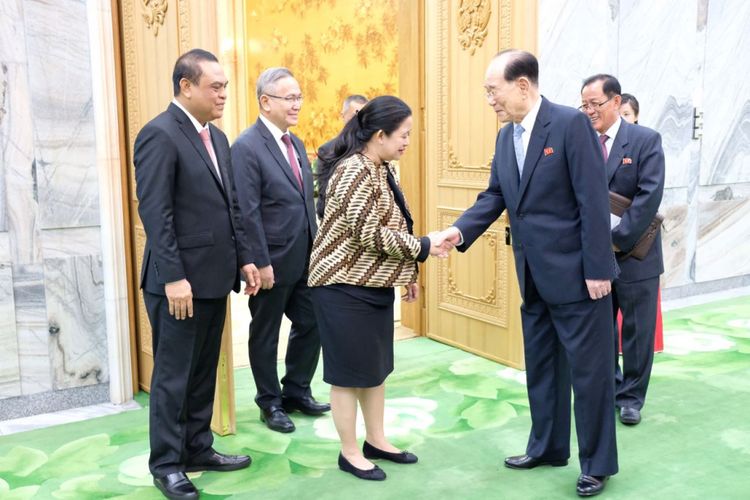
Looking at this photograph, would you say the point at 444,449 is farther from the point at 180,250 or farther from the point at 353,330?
the point at 180,250

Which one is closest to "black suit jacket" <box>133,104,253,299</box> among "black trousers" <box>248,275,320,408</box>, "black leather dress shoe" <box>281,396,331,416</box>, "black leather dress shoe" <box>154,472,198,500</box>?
"black trousers" <box>248,275,320,408</box>

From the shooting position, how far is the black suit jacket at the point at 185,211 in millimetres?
2857

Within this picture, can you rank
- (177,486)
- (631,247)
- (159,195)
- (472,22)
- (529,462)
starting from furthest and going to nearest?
(472,22), (631,247), (529,462), (177,486), (159,195)

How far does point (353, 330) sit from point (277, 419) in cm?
103

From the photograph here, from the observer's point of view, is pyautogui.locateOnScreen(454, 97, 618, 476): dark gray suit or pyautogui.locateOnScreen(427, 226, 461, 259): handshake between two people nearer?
pyautogui.locateOnScreen(454, 97, 618, 476): dark gray suit

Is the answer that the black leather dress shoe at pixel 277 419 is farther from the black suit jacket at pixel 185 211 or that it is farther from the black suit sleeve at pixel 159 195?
the black suit sleeve at pixel 159 195

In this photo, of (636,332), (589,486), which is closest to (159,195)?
(589,486)

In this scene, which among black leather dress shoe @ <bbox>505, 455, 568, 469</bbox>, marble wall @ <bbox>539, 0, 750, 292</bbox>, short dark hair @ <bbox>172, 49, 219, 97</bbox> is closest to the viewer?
short dark hair @ <bbox>172, 49, 219, 97</bbox>

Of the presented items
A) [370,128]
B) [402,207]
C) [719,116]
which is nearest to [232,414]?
[402,207]

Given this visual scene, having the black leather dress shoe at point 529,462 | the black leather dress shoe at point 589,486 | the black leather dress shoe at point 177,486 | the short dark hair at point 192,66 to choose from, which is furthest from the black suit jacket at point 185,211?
the black leather dress shoe at point 589,486

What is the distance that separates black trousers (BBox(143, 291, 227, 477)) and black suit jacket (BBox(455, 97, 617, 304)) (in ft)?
4.28

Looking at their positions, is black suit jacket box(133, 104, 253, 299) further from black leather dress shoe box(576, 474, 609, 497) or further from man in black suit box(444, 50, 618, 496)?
black leather dress shoe box(576, 474, 609, 497)

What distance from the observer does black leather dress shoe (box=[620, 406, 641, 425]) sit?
3807 mm

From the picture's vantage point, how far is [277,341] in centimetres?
385
